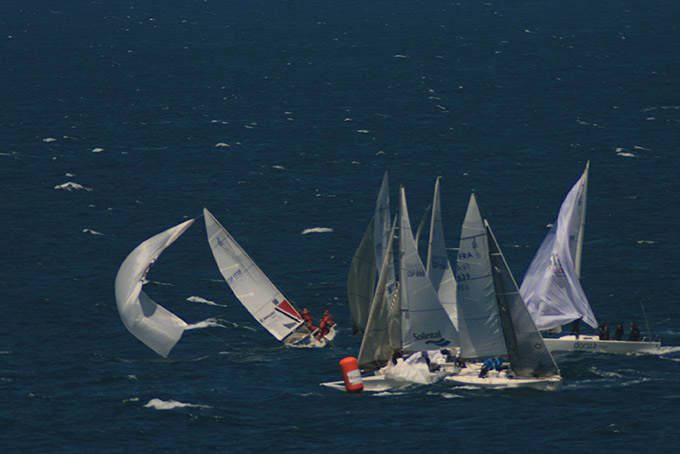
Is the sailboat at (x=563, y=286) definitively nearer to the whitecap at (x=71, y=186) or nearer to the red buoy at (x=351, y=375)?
the red buoy at (x=351, y=375)

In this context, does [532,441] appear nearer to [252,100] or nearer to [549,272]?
[549,272]

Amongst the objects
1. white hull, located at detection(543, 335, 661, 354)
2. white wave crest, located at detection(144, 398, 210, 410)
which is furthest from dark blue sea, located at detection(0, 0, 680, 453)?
white hull, located at detection(543, 335, 661, 354)

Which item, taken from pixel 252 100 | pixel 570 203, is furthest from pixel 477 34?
pixel 570 203

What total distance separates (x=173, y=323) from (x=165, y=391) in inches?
238

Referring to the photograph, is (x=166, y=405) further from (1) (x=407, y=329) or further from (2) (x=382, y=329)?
(1) (x=407, y=329)

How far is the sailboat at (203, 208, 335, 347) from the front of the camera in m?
74.5

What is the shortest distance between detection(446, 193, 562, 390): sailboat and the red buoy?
564cm

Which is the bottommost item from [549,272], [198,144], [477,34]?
[549,272]

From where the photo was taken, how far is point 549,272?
7419 cm

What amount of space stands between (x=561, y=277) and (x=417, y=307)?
13.4 metres

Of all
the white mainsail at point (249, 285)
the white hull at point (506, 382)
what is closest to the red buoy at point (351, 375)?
the white hull at point (506, 382)

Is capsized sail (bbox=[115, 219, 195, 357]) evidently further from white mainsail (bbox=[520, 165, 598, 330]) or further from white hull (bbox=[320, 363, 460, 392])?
white mainsail (bbox=[520, 165, 598, 330])

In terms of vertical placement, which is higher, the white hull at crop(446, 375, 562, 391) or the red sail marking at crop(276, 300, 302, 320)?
the red sail marking at crop(276, 300, 302, 320)

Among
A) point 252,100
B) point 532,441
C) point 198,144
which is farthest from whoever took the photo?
point 252,100
